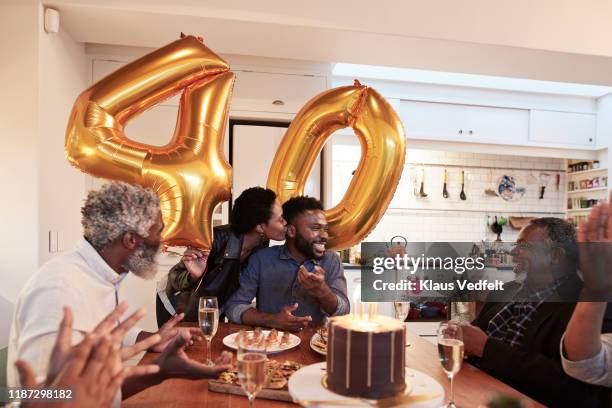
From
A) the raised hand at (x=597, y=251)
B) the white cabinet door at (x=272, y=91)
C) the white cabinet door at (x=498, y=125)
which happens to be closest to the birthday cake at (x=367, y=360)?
the raised hand at (x=597, y=251)

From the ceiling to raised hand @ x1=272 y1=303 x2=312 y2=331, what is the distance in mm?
1547

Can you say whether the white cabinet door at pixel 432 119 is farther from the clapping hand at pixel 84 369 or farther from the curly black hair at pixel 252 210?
the clapping hand at pixel 84 369

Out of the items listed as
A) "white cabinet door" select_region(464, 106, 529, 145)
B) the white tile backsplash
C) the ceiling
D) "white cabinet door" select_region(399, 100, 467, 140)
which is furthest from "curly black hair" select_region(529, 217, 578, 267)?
the white tile backsplash

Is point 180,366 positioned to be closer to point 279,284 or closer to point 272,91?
point 279,284

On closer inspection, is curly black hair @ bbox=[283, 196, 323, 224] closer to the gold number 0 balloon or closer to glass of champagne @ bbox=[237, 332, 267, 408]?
the gold number 0 balloon

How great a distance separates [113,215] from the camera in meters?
1.13

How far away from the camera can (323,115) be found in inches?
70.7

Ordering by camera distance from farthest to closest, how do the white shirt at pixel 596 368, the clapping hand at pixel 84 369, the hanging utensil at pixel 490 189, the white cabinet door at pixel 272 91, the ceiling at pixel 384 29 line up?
1. the hanging utensil at pixel 490 189
2. the white cabinet door at pixel 272 91
3. the ceiling at pixel 384 29
4. the white shirt at pixel 596 368
5. the clapping hand at pixel 84 369

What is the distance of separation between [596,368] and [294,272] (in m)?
1.20

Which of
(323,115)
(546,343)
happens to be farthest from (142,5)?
(546,343)

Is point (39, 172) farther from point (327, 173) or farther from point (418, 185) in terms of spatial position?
point (418, 185)

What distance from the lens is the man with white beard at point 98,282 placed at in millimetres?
917

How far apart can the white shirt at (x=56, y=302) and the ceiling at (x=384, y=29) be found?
1628 millimetres

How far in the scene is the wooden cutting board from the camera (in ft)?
3.31
